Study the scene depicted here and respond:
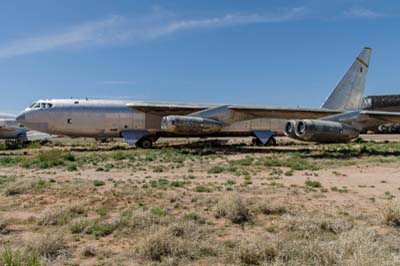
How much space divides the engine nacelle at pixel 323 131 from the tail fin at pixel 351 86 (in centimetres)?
710

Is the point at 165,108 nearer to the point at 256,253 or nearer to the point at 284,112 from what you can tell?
the point at 284,112

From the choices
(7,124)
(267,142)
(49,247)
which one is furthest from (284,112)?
(7,124)

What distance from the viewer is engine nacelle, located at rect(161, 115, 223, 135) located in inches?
985

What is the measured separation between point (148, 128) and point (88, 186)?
1753 cm

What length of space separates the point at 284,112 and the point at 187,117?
7.38 metres

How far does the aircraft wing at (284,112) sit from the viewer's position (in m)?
26.8

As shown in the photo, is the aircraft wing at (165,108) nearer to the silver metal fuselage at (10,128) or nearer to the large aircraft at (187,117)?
the large aircraft at (187,117)

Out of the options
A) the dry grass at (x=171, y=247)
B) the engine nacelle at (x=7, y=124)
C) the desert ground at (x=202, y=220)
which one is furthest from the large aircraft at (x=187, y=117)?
the dry grass at (x=171, y=247)

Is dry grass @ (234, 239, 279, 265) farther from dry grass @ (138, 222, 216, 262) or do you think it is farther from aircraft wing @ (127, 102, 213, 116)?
aircraft wing @ (127, 102, 213, 116)

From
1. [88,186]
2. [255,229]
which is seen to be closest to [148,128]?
[88,186]

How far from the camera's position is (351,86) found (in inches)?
1178

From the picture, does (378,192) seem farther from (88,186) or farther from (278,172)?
(88,186)

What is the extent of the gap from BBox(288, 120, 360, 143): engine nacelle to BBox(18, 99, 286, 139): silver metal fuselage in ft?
26.0

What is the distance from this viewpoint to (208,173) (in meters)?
15.1
